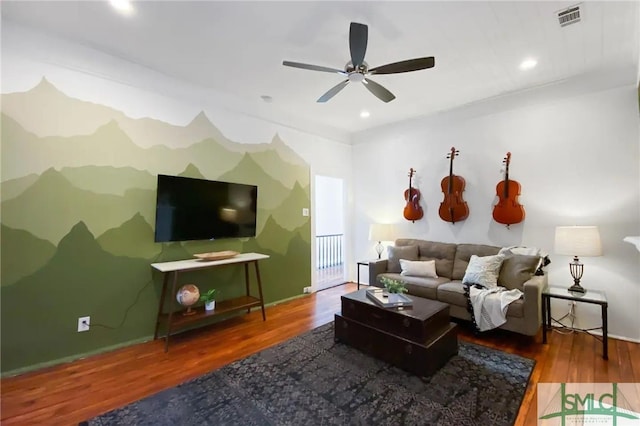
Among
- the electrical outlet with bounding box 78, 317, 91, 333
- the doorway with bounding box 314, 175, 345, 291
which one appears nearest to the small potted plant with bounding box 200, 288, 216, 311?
the electrical outlet with bounding box 78, 317, 91, 333

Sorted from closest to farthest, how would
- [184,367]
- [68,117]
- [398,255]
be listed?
[184,367] < [68,117] < [398,255]

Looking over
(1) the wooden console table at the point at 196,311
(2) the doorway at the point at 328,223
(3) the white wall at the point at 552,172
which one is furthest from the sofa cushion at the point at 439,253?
(2) the doorway at the point at 328,223

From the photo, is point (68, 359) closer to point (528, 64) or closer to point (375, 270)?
point (375, 270)

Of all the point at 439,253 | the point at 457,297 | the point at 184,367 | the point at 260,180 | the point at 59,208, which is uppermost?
the point at 260,180

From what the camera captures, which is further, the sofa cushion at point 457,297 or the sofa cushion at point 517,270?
the sofa cushion at point 517,270

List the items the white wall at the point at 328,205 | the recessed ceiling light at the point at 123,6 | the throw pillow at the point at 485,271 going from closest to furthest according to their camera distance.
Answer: the recessed ceiling light at the point at 123,6 < the throw pillow at the point at 485,271 < the white wall at the point at 328,205

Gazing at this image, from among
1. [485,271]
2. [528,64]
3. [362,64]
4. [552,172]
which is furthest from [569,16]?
A: [485,271]

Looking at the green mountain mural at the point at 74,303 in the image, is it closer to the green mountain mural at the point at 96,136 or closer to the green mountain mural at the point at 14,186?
the green mountain mural at the point at 14,186

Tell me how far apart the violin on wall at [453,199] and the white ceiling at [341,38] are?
3.89ft

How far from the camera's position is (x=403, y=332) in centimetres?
239

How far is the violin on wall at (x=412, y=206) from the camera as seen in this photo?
4.53 meters

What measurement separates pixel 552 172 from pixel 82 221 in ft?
17.0

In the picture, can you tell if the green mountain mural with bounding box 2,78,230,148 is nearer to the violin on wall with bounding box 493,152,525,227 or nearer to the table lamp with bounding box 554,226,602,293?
the violin on wall with bounding box 493,152,525,227

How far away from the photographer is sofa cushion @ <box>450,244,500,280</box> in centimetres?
362
